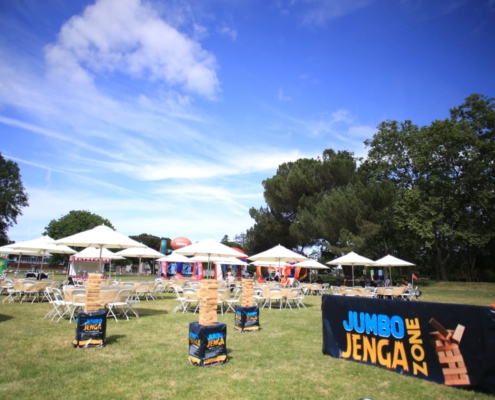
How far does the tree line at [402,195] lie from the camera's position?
2603 centimetres

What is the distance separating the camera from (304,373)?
4688mm

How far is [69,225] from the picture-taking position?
4906cm

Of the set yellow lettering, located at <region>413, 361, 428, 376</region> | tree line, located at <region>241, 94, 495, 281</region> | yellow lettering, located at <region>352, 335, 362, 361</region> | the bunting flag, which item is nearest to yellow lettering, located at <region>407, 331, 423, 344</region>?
yellow lettering, located at <region>413, 361, 428, 376</region>

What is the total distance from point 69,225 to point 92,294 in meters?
48.5

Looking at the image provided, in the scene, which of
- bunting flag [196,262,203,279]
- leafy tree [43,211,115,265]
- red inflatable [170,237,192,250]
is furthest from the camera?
leafy tree [43,211,115,265]

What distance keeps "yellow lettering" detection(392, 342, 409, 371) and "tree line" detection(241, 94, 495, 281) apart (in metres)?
20.7

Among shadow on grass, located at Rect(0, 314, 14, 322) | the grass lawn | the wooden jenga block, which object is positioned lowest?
the grass lawn

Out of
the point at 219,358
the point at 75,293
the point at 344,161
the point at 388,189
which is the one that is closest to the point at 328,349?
the point at 219,358

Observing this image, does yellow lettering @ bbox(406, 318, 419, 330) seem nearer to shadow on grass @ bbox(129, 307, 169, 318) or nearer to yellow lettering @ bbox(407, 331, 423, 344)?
yellow lettering @ bbox(407, 331, 423, 344)

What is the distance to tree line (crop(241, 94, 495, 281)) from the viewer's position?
26.0 meters

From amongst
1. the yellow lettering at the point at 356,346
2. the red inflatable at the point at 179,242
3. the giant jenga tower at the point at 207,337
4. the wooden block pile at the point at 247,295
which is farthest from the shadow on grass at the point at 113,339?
the red inflatable at the point at 179,242

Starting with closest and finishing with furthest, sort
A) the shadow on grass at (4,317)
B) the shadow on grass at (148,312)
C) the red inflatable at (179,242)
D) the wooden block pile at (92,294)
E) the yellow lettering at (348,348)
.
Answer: the yellow lettering at (348,348)
the wooden block pile at (92,294)
the shadow on grass at (4,317)
the shadow on grass at (148,312)
the red inflatable at (179,242)

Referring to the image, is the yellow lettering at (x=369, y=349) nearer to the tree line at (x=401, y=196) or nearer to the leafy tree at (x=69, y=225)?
the tree line at (x=401, y=196)

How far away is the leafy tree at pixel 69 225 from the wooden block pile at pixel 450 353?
167ft
